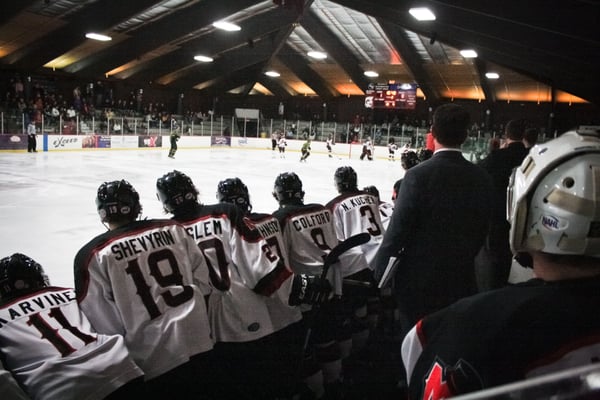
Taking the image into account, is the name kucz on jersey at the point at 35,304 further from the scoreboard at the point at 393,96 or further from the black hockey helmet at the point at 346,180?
the scoreboard at the point at 393,96

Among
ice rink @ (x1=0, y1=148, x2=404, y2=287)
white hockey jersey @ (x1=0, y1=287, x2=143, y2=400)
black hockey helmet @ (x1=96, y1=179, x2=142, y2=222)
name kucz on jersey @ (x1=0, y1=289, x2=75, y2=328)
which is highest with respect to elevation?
black hockey helmet @ (x1=96, y1=179, x2=142, y2=222)

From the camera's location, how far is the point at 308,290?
2309mm

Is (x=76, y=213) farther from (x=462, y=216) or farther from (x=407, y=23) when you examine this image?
(x=407, y=23)

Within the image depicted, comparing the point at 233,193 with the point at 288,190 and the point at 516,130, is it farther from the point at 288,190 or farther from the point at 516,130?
the point at 516,130

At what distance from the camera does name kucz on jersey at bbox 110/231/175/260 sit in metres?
1.82

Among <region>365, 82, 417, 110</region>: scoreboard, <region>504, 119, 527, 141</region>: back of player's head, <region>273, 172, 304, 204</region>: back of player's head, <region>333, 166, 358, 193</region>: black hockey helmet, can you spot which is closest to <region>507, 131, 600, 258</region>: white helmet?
<region>273, 172, 304, 204</region>: back of player's head

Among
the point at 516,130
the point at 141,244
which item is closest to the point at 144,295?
the point at 141,244

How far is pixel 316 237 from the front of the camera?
2855 mm

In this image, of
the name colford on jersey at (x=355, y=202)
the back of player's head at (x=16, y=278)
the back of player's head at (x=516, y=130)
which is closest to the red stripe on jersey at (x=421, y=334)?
the back of player's head at (x=16, y=278)

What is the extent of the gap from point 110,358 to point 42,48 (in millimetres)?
20791

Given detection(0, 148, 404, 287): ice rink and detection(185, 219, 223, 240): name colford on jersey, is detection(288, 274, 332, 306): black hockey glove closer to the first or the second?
detection(185, 219, 223, 240): name colford on jersey

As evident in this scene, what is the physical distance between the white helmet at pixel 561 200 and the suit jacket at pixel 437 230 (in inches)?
46.4

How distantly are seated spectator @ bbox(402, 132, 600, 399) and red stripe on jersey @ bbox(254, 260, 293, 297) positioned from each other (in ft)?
4.27

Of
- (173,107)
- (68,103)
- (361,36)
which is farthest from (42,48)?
(361,36)
